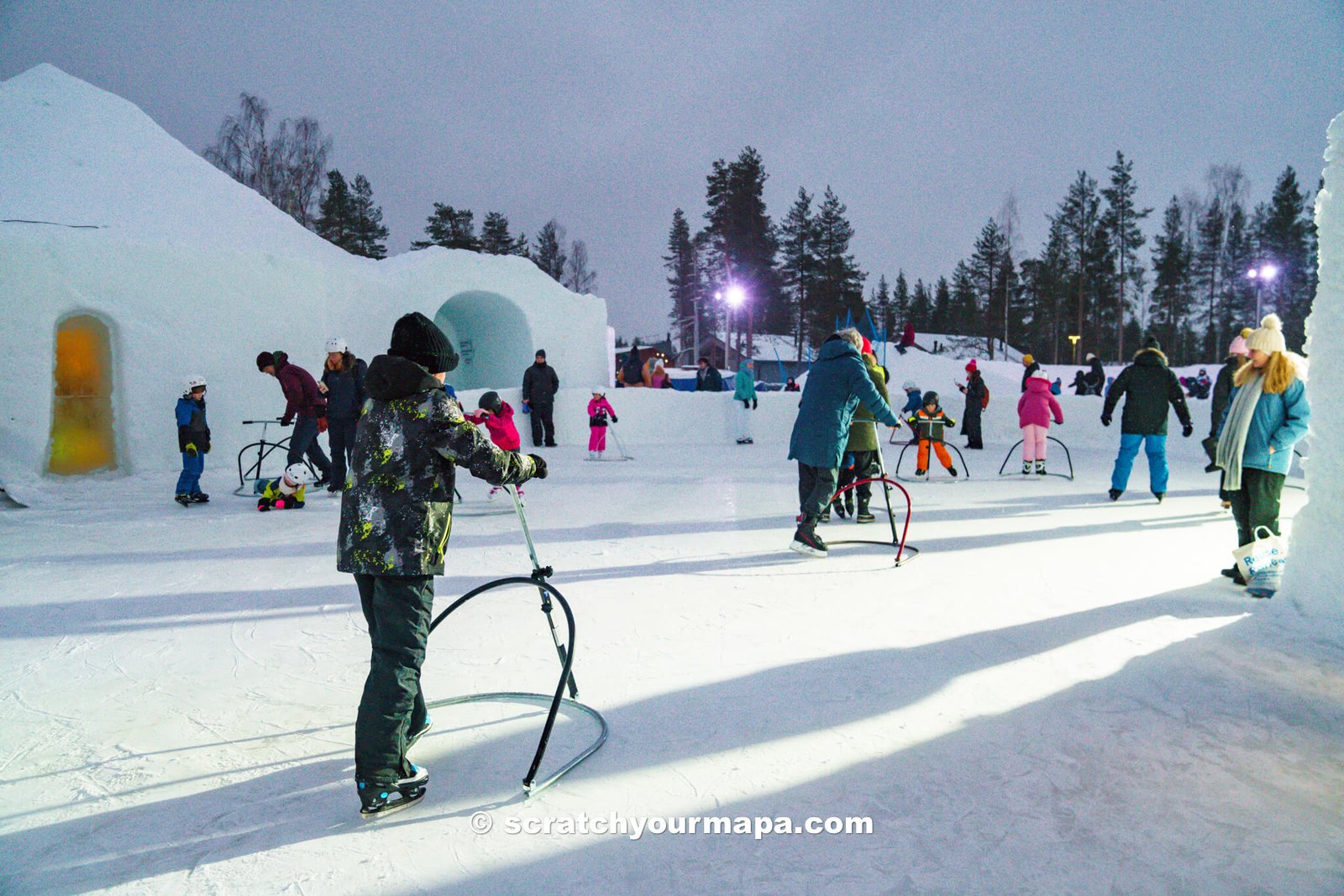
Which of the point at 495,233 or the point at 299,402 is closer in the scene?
the point at 299,402

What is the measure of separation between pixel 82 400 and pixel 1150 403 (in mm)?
13899

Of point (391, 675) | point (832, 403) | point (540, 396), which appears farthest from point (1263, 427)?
point (540, 396)

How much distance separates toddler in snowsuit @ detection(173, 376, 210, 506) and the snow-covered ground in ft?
6.96

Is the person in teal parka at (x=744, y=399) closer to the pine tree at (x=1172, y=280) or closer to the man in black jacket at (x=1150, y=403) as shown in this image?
the man in black jacket at (x=1150, y=403)

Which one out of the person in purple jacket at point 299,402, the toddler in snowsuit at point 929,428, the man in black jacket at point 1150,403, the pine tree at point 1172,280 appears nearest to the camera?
the man in black jacket at point 1150,403

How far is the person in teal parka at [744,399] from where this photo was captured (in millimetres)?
15883

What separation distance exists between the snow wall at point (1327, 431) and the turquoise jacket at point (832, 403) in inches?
99.0

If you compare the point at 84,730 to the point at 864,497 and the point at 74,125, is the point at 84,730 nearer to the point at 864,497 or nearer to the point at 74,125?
the point at 864,497

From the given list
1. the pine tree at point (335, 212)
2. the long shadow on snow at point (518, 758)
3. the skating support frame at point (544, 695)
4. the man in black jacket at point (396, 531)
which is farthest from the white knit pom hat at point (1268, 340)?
the pine tree at point (335, 212)

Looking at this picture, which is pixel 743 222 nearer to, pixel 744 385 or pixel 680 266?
pixel 680 266

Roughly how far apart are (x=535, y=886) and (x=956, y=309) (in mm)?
63537

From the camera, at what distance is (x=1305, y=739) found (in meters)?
2.92

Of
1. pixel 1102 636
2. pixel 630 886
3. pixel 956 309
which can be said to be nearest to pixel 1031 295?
pixel 956 309

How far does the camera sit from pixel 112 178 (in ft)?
40.1
